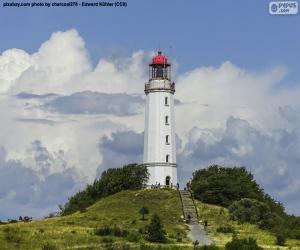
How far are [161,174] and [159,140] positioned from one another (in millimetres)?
4004

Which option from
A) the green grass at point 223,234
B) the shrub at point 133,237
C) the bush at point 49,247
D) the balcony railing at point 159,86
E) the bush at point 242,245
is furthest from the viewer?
the balcony railing at point 159,86

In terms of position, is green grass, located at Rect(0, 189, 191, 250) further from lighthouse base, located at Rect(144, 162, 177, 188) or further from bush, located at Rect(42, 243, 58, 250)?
lighthouse base, located at Rect(144, 162, 177, 188)

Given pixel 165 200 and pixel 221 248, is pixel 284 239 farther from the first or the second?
pixel 165 200

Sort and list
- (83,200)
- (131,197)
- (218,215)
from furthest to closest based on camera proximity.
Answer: (83,200), (131,197), (218,215)

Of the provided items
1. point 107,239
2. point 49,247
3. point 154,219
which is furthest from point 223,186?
point 49,247

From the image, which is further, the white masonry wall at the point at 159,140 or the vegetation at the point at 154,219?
the white masonry wall at the point at 159,140

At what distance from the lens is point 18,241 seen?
6819 centimetres

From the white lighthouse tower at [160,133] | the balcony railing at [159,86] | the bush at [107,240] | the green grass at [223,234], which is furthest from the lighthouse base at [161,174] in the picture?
the bush at [107,240]

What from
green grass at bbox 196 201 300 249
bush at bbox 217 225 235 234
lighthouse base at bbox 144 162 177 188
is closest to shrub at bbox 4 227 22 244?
green grass at bbox 196 201 300 249

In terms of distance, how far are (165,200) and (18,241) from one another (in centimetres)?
2516

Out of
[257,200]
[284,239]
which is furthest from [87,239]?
[257,200]

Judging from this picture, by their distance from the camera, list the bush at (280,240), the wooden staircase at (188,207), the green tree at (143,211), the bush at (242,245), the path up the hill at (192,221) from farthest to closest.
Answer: the wooden staircase at (188,207) → the green tree at (143,211) → the path up the hill at (192,221) → the bush at (280,240) → the bush at (242,245)

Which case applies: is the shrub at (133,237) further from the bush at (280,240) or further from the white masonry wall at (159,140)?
the white masonry wall at (159,140)

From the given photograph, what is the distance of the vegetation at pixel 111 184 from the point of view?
9538 centimetres
